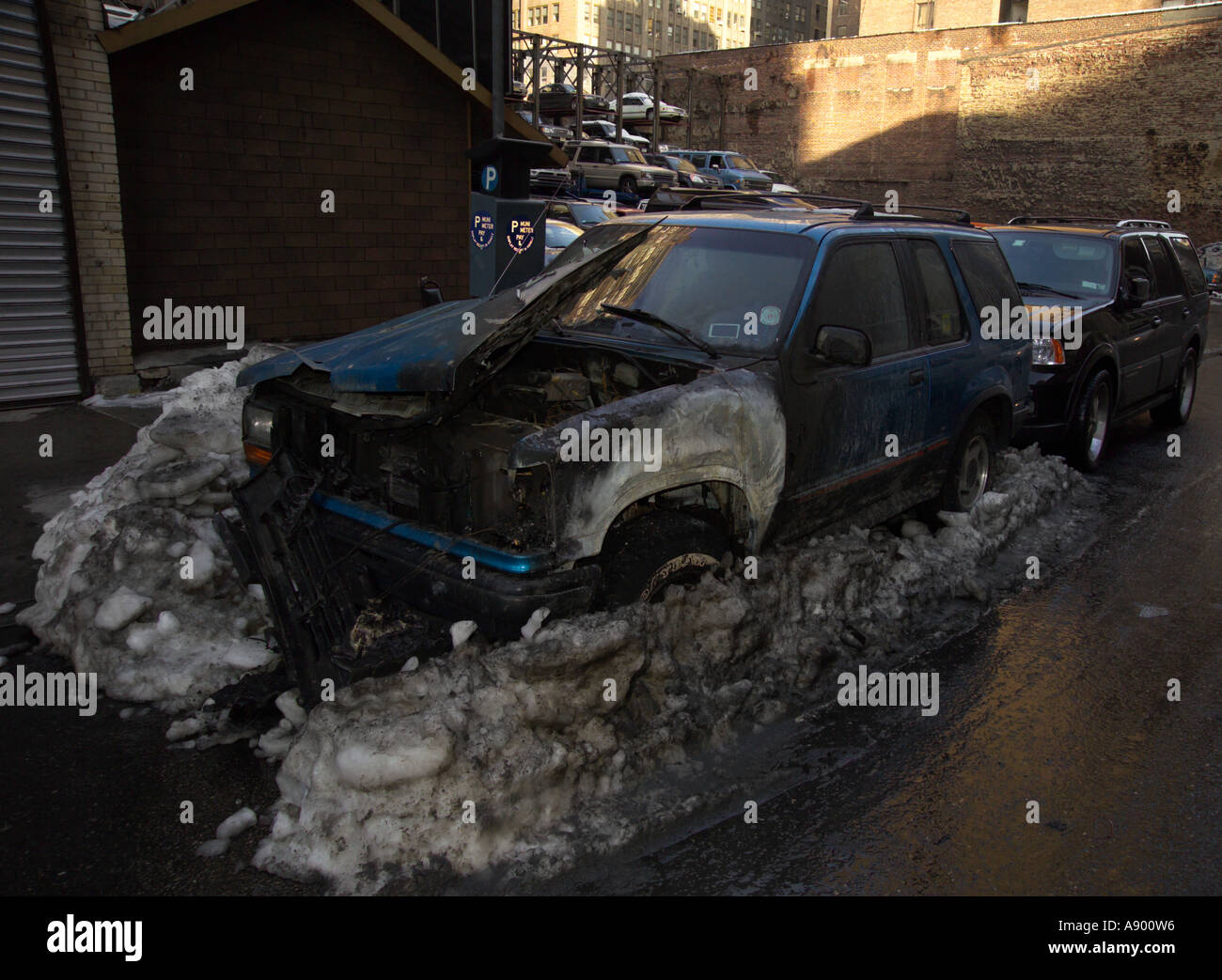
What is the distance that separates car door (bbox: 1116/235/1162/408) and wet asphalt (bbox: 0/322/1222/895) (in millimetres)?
3913

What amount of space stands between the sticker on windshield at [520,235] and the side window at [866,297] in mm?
4511

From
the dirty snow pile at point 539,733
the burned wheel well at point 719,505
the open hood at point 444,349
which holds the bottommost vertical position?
the dirty snow pile at point 539,733

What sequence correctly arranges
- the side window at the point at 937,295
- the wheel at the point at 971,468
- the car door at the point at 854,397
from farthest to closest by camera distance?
the wheel at the point at 971,468
the side window at the point at 937,295
the car door at the point at 854,397

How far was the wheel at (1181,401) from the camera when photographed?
10.3 metres

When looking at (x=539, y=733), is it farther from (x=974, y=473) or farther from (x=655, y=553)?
(x=974, y=473)

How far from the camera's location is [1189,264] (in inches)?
398

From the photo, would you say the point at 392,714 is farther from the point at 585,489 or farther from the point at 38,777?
the point at 38,777

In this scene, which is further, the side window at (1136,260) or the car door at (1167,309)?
the car door at (1167,309)

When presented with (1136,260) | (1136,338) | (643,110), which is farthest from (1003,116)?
(1136,338)

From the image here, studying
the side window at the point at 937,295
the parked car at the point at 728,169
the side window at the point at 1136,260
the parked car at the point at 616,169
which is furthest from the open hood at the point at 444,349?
the parked car at the point at 728,169

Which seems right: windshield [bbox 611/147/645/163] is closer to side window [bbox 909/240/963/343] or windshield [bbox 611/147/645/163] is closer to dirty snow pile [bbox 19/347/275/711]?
side window [bbox 909/240/963/343]

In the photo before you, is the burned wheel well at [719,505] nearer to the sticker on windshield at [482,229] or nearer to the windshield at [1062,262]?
the sticker on windshield at [482,229]

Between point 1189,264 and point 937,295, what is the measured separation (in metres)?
6.08
